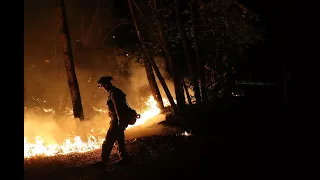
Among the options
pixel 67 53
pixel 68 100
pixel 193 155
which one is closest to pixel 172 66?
pixel 67 53

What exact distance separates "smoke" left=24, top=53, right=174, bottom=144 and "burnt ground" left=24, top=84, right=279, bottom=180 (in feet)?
6.49

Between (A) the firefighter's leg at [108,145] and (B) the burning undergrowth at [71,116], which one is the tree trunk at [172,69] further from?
(A) the firefighter's leg at [108,145]

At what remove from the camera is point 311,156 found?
7852mm

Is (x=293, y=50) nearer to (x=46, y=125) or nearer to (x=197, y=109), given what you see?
(x=197, y=109)

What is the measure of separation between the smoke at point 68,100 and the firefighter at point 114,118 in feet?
12.4

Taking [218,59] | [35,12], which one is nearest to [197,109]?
[218,59]

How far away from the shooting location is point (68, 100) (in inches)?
619

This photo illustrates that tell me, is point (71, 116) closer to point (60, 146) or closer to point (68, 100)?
point (68, 100)

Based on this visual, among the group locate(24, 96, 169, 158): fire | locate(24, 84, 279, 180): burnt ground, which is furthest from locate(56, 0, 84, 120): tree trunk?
locate(24, 84, 279, 180): burnt ground

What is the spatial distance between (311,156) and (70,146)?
7082mm

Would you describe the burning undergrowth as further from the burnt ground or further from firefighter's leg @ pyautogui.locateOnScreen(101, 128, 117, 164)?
firefighter's leg @ pyautogui.locateOnScreen(101, 128, 117, 164)
